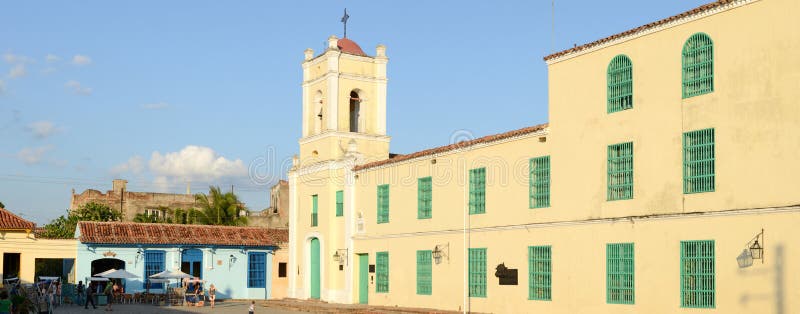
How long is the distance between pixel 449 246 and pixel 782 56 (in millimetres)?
13366

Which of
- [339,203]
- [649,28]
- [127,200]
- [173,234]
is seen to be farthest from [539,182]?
[127,200]

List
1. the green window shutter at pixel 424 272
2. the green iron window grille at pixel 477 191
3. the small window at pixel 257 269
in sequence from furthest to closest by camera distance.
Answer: the small window at pixel 257 269 → the green window shutter at pixel 424 272 → the green iron window grille at pixel 477 191

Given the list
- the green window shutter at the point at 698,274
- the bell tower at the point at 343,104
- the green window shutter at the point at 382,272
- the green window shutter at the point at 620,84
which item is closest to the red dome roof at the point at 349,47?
the bell tower at the point at 343,104

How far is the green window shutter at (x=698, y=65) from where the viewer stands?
20766mm

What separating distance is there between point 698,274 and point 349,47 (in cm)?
2088

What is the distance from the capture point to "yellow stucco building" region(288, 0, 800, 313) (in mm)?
19391

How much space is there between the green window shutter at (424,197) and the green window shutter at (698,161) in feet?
37.0

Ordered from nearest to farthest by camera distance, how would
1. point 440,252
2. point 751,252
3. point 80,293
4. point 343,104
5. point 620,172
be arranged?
1. point 751,252
2. point 620,172
3. point 440,252
4. point 80,293
5. point 343,104

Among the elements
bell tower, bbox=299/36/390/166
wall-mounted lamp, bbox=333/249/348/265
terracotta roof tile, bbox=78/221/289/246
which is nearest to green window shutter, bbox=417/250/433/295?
wall-mounted lamp, bbox=333/249/348/265

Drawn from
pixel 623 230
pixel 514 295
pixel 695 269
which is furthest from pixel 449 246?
pixel 695 269

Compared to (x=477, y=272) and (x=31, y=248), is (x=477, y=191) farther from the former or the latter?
(x=31, y=248)

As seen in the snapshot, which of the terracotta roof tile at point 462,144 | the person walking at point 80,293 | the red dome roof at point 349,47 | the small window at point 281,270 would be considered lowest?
the person walking at point 80,293

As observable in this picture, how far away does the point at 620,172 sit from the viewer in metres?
23.1

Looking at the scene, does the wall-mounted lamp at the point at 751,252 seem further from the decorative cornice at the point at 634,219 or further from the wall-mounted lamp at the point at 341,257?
the wall-mounted lamp at the point at 341,257
